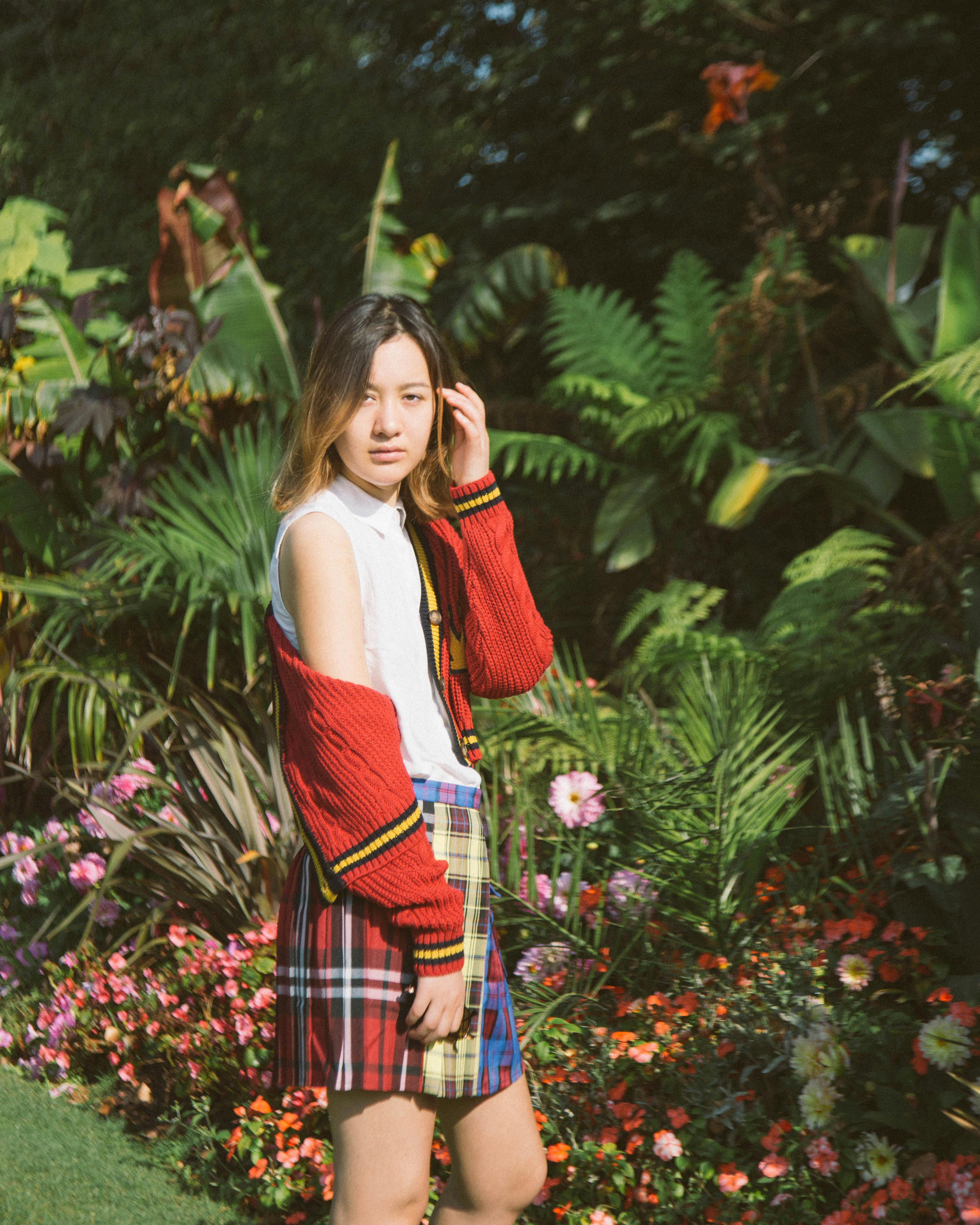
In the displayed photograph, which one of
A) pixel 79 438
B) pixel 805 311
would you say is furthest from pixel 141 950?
pixel 805 311

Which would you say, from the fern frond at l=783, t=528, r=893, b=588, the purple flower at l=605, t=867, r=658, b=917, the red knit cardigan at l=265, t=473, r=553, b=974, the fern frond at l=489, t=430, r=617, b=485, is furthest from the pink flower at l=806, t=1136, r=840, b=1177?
the fern frond at l=489, t=430, r=617, b=485

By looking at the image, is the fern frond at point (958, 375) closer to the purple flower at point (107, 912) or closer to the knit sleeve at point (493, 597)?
the knit sleeve at point (493, 597)

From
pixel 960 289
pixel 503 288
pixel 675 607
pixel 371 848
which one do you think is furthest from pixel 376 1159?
pixel 503 288

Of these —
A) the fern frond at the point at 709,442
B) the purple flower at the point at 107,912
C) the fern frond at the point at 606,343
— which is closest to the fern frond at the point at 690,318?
the fern frond at the point at 606,343

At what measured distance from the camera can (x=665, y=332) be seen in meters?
5.07

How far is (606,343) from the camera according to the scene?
516cm

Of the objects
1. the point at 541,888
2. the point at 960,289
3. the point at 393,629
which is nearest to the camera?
the point at 393,629

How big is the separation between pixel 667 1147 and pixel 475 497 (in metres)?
1.45

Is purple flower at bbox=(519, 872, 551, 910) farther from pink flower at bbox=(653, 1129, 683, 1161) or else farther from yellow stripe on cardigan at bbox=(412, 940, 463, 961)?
yellow stripe on cardigan at bbox=(412, 940, 463, 961)

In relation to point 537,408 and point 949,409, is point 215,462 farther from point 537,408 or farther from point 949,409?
point 949,409

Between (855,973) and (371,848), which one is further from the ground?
(371,848)

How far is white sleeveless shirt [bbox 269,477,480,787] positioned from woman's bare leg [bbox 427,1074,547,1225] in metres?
0.47

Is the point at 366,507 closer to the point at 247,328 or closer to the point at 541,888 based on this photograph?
the point at 541,888

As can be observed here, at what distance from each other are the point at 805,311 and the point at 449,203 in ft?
9.99
